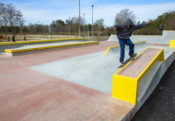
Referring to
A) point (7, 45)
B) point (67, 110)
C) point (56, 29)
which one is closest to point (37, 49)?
point (7, 45)

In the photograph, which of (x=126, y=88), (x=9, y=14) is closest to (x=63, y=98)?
(x=126, y=88)

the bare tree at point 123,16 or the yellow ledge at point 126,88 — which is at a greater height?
the bare tree at point 123,16

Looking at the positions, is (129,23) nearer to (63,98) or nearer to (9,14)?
(63,98)

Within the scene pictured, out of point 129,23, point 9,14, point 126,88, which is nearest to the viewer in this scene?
point 126,88

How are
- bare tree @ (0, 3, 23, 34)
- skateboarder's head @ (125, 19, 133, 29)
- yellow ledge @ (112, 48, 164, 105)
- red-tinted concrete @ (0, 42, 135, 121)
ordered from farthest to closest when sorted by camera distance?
1. bare tree @ (0, 3, 23, 34)
2. skateboarder's head @ (125, 19, 133, 29)
3. yellow ledge @ (112, 48, 164, 105)
4. red-tinted concrete @ (0, 42, 135, 121)

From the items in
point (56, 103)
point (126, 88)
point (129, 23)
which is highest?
point (129, 23)

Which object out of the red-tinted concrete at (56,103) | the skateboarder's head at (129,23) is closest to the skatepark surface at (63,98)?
the red-tinted concrete at (56,103)

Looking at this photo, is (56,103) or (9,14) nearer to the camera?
(56,103)

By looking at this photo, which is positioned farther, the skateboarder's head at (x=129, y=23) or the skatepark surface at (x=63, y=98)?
the skateboarder's head at (x=129, y=23)

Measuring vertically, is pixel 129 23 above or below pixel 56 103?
above

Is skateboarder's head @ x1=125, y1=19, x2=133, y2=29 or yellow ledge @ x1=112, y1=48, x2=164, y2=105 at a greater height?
skateboarder's head @ x1=125, y1=19, x2=133, y2=29

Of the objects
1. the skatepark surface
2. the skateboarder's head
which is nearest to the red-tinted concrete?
the skatepark surface

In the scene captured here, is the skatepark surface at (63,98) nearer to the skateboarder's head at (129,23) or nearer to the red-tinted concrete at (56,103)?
the red-tinted concrete at (56,103)

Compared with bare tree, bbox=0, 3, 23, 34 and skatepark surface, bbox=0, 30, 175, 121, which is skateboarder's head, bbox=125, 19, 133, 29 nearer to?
skatepark surface, bbox=0, 30, 175, 121
